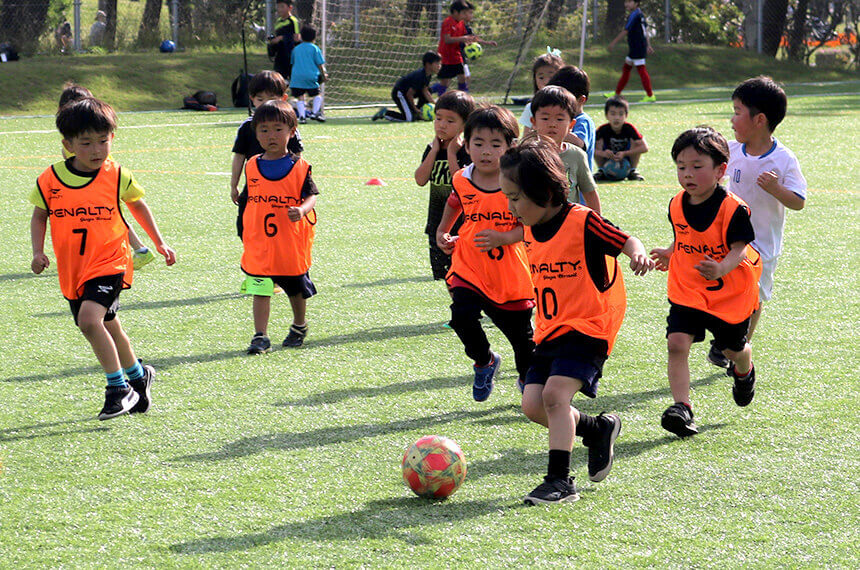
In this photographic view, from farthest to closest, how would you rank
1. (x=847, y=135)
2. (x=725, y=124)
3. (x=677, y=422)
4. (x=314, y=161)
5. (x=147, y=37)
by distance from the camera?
(x=147, y=37)
(x=725, y=124)
(x=847, y=135)
(x=314, y=161)
(x=677, y=422)

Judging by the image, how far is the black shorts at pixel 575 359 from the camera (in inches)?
167

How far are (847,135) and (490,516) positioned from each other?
15315mm

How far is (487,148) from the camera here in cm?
527

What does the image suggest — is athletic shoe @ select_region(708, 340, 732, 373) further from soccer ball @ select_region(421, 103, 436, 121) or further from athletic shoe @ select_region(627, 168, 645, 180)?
soccer ball @ select_region(421, 103, 436, 121)

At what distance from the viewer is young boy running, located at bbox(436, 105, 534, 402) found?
5261 millimetres

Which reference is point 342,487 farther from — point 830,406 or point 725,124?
point 725,124

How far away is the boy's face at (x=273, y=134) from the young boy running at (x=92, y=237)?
1.24 m

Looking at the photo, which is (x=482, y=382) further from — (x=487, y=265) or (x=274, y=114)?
(x=274, y=114)

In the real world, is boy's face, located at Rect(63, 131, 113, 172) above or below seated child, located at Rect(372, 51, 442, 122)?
above

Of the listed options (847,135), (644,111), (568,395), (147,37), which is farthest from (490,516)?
(147,37)

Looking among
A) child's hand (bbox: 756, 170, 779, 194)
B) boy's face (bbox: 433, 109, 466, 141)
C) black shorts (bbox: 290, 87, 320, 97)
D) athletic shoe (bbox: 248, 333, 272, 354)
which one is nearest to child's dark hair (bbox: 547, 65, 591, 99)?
boy's face (bbox: 433, 109, 466, 141)

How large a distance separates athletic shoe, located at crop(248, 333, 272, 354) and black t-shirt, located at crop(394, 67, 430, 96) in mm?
14059

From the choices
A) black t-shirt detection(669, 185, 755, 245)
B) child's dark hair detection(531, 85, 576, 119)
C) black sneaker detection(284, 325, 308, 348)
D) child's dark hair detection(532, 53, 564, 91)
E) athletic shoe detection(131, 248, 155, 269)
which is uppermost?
child's dark hair detection(532, 53, 564, 91)

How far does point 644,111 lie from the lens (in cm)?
2192
